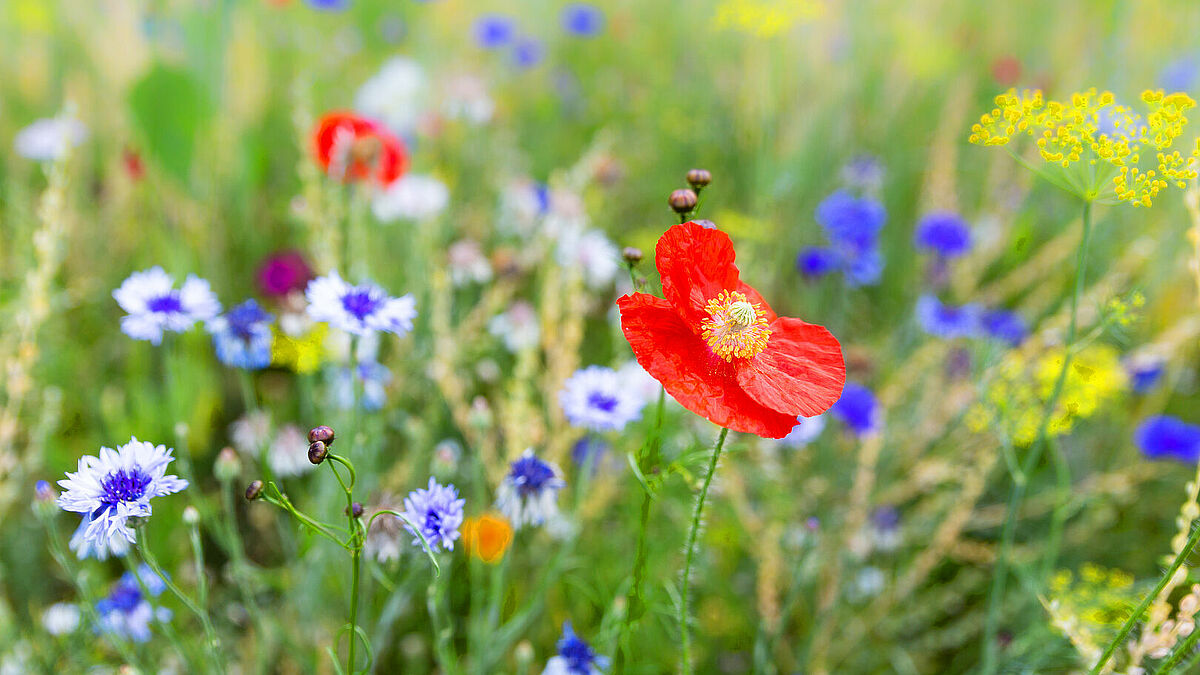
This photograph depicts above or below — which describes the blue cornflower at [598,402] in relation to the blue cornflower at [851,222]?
below

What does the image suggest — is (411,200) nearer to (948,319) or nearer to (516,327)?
(516,327)

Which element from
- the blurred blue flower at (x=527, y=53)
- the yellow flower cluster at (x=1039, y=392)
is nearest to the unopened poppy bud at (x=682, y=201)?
the yellow flower cluster at (x=1039, y=392)

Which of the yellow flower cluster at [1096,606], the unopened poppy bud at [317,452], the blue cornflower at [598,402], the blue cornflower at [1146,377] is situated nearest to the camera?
the unopened poppy bud at [317,452]

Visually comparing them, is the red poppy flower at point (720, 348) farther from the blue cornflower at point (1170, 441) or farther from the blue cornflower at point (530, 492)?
the blue cornflower at point (1170, 441)

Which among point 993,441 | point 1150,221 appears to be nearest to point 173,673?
point 993,441

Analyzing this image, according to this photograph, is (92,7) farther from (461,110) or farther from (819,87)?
(819,87)

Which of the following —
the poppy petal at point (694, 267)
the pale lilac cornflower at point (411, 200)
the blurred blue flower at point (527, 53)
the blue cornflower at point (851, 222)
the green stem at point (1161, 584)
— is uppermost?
the blurred blue flower at point (527, 53)

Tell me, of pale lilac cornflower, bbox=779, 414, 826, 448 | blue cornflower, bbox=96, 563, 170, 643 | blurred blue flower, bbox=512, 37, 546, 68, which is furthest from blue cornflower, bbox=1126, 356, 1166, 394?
blurred blue flower, bbox=512, 37, 546, 68
